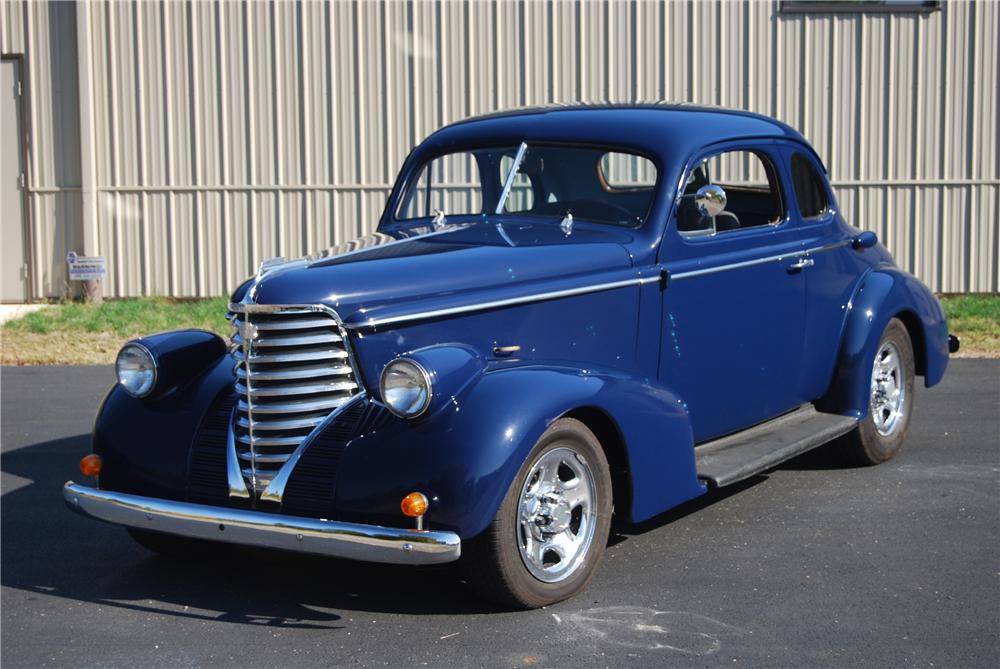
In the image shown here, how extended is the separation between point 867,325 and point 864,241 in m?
0.57

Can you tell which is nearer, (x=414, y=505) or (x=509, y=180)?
(x=414, y=505)

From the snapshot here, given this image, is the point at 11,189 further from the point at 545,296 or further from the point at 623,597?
the point at 623,597

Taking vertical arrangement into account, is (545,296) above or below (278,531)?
above

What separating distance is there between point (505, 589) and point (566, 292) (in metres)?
1.30

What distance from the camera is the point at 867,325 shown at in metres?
6.82

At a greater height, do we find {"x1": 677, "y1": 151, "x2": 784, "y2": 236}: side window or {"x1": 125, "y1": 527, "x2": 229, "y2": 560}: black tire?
{"x1": 677, "y1": 151, "x2": 784, "y2": 236}: side window

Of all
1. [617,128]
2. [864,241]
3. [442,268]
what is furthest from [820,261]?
[442,268]

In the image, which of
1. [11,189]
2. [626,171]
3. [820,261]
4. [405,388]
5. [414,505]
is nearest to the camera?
[414,505]

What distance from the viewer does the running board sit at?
562cm

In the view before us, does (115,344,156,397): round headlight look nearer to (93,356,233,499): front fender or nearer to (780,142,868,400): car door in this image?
(93,356,233,499): front fender

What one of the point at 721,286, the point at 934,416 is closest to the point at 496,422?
the point at 721,286

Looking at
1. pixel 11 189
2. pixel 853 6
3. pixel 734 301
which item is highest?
pixel 853 6

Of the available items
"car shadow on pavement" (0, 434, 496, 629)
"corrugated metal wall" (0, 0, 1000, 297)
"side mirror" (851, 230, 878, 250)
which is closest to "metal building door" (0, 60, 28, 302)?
"corrugated metal wall" (0, 0, 1000, 297)

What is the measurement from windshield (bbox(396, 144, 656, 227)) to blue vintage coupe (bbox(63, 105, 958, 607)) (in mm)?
13
